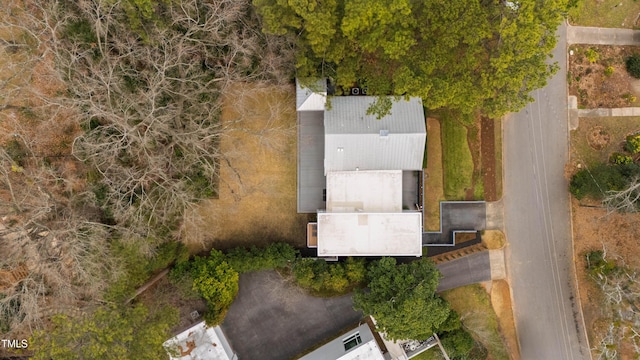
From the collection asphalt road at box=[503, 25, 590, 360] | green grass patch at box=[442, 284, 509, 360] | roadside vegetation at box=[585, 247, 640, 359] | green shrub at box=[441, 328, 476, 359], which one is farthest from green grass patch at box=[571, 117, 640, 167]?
green shrub at box=[441, 328, 476, 359]

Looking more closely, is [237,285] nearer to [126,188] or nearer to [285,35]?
[126,188]

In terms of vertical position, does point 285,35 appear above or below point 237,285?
above

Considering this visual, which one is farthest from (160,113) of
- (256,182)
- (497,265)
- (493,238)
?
(497,265)

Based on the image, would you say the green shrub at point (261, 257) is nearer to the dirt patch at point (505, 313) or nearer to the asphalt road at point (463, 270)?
the asphalt road at point (463, 270)

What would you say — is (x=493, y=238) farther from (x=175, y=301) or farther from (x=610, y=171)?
(x=175, y=301)

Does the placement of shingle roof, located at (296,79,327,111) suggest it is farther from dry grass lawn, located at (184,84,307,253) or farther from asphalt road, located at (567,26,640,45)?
asphalt road, located at (567,26,640,45)

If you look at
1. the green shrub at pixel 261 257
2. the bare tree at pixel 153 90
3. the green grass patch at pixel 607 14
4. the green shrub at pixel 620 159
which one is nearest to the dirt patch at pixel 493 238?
the green shrub at pixel 620 159

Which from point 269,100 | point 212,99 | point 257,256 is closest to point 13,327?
point 257,256
